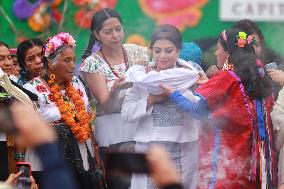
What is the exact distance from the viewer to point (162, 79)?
6.05 m

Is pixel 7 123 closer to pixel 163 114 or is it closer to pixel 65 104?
pixel 65 104

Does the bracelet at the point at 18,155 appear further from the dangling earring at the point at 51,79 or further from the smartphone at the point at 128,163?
the smartphone at the point at 128,163

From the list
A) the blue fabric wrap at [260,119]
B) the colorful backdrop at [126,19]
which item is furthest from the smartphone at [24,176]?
the colorful backdrop at [126,19]

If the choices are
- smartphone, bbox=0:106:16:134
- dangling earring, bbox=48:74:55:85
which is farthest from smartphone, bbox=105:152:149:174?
dangling earring, bbox=48:74:55:85

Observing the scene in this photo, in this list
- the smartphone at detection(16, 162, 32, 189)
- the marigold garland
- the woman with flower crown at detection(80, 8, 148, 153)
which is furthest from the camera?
the woman with flower crown at detection(80, 8, 148, 153)

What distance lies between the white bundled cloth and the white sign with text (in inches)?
112

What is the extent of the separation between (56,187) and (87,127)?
10.4 feet

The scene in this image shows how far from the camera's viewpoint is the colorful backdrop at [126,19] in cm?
899

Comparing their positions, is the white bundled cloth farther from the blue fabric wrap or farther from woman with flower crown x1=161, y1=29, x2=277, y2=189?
the blue fabric wrap

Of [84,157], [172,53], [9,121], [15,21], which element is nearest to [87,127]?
[84,157]

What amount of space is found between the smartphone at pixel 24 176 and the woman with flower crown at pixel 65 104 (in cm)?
52

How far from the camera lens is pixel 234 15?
30.7 feet

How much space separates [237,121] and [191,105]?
0.33 m

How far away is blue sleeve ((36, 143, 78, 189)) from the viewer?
294 centimetres
